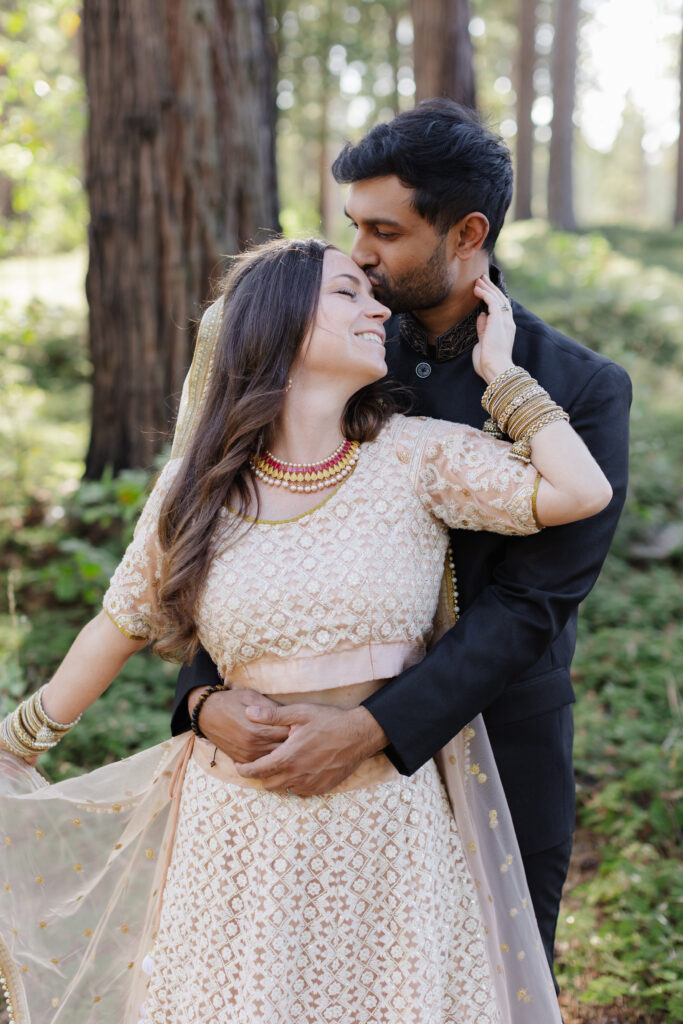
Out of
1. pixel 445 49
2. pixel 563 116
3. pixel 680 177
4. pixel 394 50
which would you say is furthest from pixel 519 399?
pixel 680 177

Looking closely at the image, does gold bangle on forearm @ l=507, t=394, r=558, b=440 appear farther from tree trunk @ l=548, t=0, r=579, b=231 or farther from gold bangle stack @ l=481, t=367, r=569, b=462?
tree trunk @ l=548, t=0, r=579, b=231

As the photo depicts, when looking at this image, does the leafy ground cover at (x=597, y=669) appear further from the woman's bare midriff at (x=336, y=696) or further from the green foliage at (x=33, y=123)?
the woman's bare midriff at (x=336, y=696)

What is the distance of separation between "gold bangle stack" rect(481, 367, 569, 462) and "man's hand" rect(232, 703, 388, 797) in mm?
662

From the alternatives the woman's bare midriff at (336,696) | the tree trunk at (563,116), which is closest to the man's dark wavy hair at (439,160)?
the woman's bare midriff at (336,696)

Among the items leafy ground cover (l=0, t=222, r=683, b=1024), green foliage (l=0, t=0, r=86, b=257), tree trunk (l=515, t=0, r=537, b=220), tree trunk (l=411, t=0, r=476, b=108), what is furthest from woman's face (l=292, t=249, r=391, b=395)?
tree trunk (l=515, t=0, r=537, b=220)

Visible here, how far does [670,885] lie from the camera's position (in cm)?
322

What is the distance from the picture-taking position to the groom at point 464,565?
1.90m

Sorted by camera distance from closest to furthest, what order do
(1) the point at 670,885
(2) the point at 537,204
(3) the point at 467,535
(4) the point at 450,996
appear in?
(4) the point at 450,996
(3) the point at 467,535
(1) the point at 670,885
(2) the point at 537,204

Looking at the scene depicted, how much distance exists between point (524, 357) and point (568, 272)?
12176 mm

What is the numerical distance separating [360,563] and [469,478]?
0.29 m

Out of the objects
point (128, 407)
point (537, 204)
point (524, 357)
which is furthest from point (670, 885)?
point (537, 204)

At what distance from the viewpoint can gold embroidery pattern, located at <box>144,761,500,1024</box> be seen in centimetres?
189

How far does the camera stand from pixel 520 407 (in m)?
1.94

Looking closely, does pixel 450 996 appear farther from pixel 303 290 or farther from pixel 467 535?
pixel 303 290
